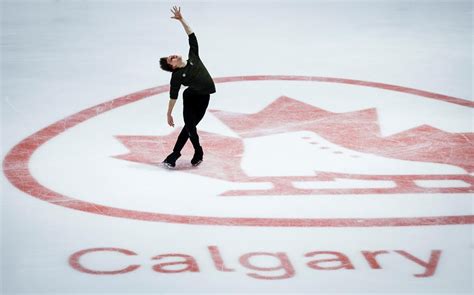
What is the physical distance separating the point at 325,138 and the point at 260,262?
300 centimetres

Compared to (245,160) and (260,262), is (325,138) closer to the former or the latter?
(245,160)

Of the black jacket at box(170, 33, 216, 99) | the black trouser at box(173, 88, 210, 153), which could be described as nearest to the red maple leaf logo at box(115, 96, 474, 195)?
the black trouser at box(173, 88, 210, 153)

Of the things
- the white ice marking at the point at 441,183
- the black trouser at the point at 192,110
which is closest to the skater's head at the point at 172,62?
the black trouser at the point at 192,110

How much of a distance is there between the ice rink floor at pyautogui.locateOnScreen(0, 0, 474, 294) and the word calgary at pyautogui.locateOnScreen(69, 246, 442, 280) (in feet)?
0.06

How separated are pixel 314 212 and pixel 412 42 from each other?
253 inches

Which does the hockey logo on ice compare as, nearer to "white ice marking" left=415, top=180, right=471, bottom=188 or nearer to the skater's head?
"white ice marking" left=415, top=180, right=471, bottom=188

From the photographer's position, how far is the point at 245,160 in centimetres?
848

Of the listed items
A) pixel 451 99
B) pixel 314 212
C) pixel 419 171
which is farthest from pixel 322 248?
pixel 451 99

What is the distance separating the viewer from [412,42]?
13047mm

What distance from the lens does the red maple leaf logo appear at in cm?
796

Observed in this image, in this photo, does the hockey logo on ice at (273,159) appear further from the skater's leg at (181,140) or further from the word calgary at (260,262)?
the word calgary at (260,262)

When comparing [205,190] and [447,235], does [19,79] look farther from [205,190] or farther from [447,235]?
[447,235]

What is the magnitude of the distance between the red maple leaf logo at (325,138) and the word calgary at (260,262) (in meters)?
1.27

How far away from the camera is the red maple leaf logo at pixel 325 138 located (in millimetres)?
7957
